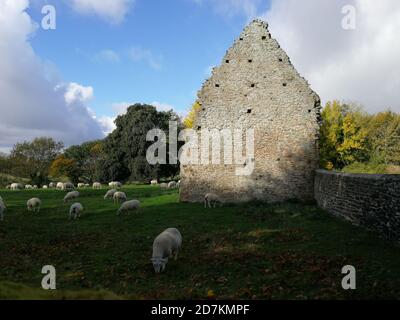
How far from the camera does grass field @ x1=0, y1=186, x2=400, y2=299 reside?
9.10 m

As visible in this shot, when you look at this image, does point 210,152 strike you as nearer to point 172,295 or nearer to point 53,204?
point 53,204

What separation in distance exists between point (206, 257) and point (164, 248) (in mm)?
1477

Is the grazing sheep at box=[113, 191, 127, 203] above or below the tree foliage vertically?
below

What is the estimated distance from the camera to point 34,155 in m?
78.8

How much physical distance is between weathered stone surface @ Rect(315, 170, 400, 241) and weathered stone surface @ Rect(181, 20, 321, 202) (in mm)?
3860

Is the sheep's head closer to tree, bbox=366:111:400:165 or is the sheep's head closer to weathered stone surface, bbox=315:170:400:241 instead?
weathered stone surface, bbox=315:170:400:241

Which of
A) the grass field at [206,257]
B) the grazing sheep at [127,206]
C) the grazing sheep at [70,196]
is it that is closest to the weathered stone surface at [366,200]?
the grass field at [206,257]

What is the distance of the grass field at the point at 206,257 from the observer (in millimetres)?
9102

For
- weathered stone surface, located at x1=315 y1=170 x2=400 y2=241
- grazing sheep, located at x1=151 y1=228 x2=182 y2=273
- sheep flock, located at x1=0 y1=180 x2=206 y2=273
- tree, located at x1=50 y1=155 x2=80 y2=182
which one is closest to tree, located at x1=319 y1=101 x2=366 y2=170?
sheep flock, located at x1=0 y1=180 x2=206 y2=273

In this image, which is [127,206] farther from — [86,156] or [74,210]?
[86,156]

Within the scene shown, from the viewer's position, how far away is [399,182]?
12.5 m

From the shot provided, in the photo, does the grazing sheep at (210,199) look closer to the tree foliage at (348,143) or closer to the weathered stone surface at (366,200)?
the weathered stone surface at (366,200)

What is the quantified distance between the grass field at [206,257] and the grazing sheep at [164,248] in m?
0.28

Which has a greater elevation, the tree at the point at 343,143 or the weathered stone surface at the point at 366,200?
the tree at the point at 343,143
